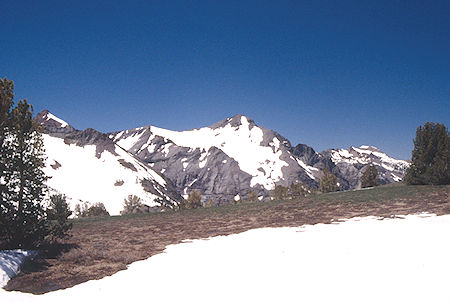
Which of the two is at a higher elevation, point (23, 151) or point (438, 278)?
point (23, 151)

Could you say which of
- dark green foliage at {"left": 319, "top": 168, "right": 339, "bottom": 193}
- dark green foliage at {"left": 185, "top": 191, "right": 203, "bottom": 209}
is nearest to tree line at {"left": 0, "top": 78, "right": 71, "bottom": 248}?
dark green foliage at {"left": 185, "top": 191, "right": 203, "bottom": 209}

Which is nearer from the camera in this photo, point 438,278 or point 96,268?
point 438,278

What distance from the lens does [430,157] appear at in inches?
1467

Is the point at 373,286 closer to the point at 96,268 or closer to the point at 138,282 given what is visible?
the point at 138,282

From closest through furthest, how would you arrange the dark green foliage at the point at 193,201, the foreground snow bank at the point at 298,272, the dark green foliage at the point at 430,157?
the foreground snow bank at the point at 298,272 → the dark green foliage at the point at 430,157 → the dark green foliage at the point at 193,201

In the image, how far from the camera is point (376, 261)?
30.3 feet

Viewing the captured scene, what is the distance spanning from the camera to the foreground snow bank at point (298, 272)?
7461mm

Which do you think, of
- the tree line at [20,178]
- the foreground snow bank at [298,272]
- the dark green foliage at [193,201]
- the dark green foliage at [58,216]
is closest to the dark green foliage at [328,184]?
the dark green foliage at [193,201]

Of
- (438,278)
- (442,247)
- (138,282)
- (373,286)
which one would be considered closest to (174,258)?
(138,282)

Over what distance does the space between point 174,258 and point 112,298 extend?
399 cm

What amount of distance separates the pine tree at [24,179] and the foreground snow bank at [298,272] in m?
6.28

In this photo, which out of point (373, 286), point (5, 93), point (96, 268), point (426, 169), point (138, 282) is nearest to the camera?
point (373, 286)

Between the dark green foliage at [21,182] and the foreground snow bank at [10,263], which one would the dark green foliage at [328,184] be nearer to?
the dark green foliage at [21,182]

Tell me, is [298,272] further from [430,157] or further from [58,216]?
[430,157]
